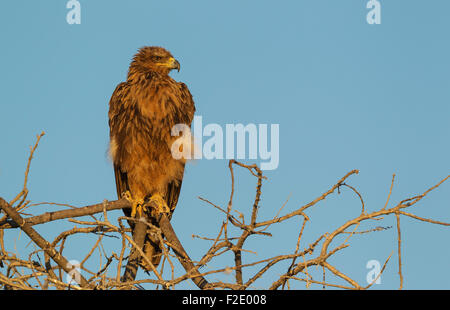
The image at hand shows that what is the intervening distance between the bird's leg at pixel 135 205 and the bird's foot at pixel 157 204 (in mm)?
65

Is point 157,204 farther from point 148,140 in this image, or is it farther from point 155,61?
point 155,61

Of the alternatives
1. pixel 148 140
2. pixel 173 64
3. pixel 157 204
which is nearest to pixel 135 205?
pixel 157 204

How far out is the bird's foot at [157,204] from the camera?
19.2 feet

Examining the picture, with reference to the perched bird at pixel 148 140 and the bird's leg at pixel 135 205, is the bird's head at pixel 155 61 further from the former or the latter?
the bird's leg at pixel 135 205

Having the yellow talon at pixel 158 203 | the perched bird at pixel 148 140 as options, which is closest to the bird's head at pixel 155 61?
the perched bird at pixel 148 140

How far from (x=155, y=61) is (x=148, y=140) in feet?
3.59

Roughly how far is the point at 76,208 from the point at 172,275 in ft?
4.41

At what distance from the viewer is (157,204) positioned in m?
5.95

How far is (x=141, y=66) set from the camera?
21.1ft

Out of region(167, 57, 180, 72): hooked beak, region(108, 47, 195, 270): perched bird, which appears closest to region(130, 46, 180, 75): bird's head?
region(167, 57, 180, 72): hooked beak

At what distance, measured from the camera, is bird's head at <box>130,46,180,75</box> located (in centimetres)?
639
